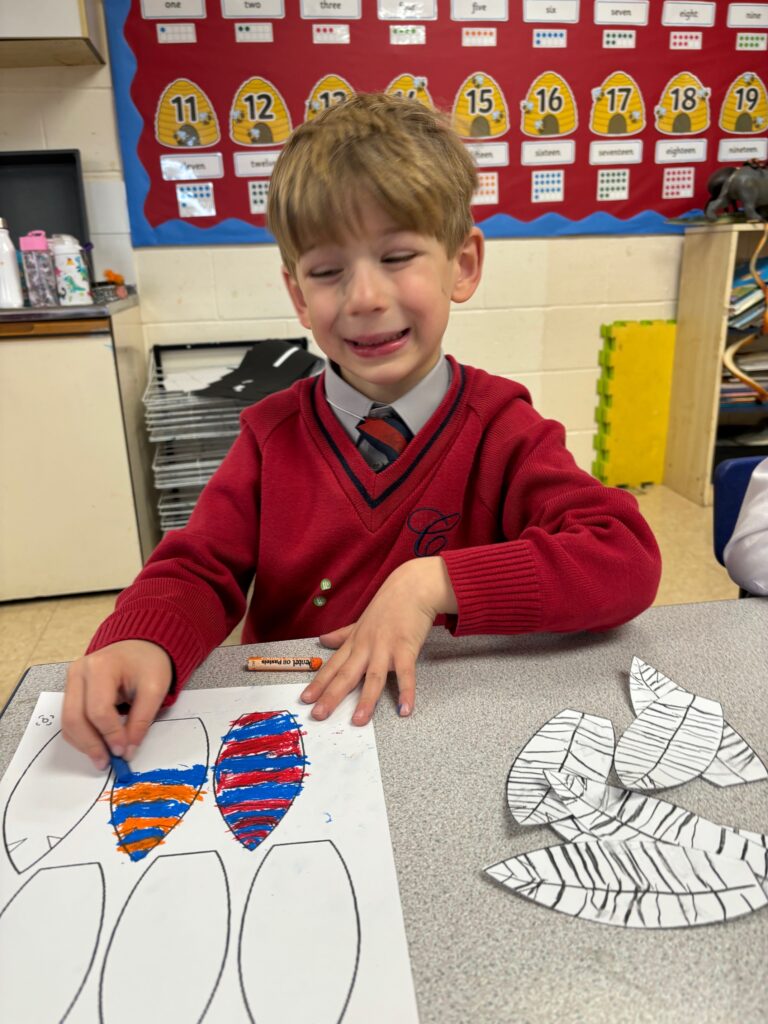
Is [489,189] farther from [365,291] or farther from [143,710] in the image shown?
[143,710]

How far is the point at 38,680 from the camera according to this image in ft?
1.93

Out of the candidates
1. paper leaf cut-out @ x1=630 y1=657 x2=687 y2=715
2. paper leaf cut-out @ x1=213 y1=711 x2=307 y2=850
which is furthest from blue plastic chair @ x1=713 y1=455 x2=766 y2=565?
paper leaf cut-out @ x1=213 y1=711 x2=307 y2=850

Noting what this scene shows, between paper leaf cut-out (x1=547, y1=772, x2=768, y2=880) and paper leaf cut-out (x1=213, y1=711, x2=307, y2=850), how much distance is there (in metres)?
0.16

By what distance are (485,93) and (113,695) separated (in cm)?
226

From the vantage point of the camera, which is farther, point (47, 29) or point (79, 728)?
point (47, 29)

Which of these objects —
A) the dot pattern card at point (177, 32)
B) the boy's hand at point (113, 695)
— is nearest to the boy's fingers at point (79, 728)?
the boy's hand at point (113, 695)

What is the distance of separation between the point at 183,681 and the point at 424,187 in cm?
Result: 49

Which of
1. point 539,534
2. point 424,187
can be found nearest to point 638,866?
point 539,534

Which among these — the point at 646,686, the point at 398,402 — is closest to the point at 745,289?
the point at 398,402

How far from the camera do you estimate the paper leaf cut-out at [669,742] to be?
453mm

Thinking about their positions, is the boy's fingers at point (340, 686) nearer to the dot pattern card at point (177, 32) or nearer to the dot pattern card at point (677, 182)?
the dot pattern card at point (177, 32)

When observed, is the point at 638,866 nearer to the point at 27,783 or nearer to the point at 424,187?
the point at 27,783

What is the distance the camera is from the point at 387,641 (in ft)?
1.87

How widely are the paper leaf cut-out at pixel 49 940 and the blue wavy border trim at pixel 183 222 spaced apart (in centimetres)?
197
